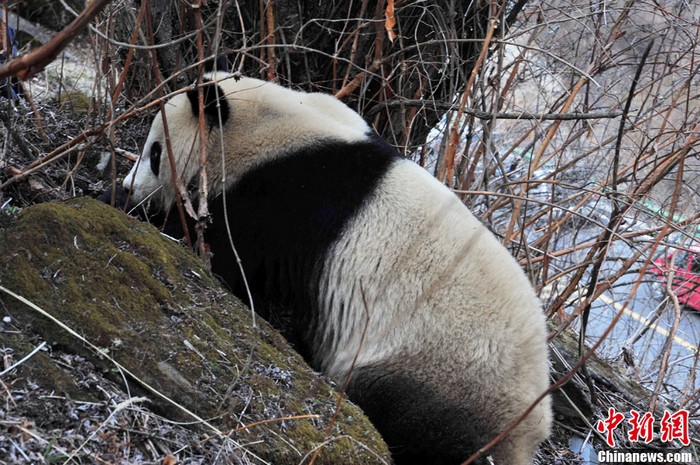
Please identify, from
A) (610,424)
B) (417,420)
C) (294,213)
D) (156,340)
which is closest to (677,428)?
(610,424)

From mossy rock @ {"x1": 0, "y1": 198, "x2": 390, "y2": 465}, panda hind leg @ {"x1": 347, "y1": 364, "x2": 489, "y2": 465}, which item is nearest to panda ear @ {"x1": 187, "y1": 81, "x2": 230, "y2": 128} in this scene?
mossy rock @ {"x1": 0, "y1": 198, "x2": 390, "y2": 465}

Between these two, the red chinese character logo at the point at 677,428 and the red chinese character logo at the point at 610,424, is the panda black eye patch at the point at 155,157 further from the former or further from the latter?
the red chinese character logo at the point at 677,428

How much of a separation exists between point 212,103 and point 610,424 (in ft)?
9.34

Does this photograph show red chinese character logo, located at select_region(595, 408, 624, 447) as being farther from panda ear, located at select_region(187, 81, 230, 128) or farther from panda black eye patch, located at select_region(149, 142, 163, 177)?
panda black eye patch, located at select_region(149, 142, 163, 177)

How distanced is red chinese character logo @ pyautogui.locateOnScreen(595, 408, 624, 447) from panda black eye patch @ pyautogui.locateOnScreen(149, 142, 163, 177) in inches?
112

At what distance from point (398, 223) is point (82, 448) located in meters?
1.82

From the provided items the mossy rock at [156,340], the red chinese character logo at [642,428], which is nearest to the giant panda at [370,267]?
the mossy rock at [156,340]

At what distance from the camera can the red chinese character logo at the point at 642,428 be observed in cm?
400

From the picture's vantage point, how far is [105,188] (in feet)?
13.8

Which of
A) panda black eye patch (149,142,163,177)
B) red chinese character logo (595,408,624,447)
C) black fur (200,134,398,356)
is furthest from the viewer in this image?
red chinese character logo (595,408,624,447)

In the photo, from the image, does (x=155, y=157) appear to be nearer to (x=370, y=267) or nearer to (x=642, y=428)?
(x=370, y=267)

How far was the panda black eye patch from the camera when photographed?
3783mm

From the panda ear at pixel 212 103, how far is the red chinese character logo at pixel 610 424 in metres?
2.70

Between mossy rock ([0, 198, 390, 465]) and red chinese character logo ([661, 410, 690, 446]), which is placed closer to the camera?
mossy rock ([0, 198, 390, 465])
